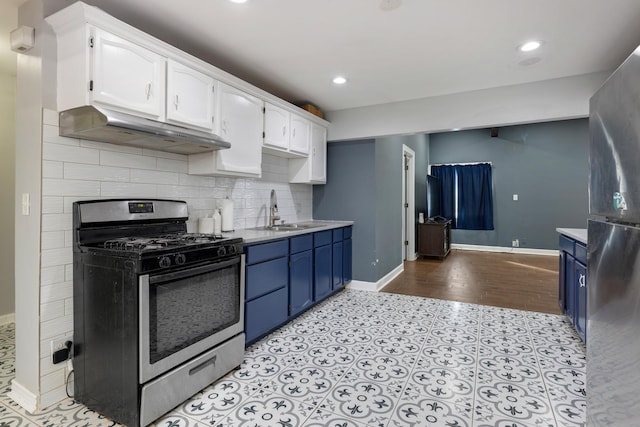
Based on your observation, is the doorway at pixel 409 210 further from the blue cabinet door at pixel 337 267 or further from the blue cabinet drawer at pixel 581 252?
the blue cabinet drawer at pixel 581 252

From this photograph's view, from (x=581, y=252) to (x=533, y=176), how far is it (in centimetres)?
555

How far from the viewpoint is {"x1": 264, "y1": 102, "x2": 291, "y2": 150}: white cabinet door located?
319cm

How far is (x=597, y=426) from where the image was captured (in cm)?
124

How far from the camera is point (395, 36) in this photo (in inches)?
95.7

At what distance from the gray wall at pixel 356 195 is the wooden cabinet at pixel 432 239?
286 cm

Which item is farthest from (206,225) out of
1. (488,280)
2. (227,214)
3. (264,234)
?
(488,280)

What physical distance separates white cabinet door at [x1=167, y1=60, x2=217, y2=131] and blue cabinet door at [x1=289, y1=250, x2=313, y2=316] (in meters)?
1.44

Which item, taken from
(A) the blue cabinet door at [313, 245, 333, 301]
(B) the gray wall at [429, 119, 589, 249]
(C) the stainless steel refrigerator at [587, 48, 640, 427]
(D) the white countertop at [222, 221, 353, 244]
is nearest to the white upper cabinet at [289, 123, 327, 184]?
(D) the white countertop at [222, 221, 353, 244]

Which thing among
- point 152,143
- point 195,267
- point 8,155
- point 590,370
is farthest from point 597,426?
point 8,155

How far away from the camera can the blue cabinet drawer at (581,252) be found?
241cm

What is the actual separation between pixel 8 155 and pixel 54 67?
5.97 feet

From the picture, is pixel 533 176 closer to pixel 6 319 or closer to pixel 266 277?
pixel 266 277

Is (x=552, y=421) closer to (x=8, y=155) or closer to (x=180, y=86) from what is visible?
(x=180, y=86)

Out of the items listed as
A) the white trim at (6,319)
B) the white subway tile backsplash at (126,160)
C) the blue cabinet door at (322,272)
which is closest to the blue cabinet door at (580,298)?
the blue cabinet door at (322,272)
